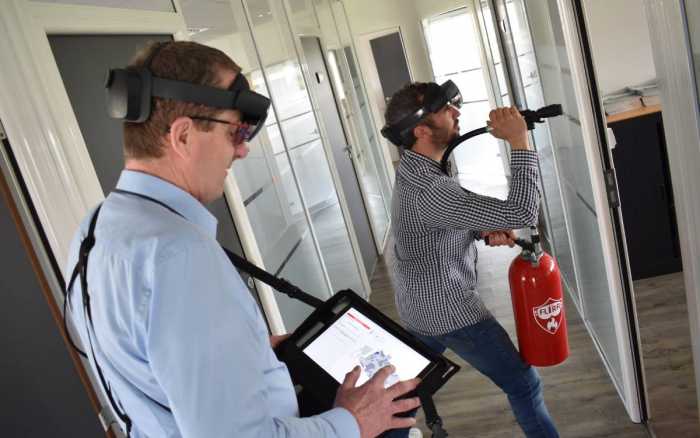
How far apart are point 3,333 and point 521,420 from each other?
63.6 inches

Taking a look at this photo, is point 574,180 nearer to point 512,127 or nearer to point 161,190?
point 512,127

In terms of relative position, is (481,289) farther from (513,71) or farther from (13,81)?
(13,81)

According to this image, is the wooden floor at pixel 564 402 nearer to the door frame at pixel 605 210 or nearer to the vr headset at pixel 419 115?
the door frame at pixel 605 210

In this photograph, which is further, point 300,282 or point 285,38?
point 285,38

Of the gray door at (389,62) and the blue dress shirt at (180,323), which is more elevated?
the gray door at (389,62)

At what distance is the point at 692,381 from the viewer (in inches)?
94.3

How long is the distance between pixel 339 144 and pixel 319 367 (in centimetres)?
373

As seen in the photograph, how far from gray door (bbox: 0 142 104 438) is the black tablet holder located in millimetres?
694

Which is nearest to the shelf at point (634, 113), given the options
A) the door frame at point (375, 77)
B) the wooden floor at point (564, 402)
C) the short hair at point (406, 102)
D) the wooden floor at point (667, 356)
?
the wooden floor at point (667, 356)

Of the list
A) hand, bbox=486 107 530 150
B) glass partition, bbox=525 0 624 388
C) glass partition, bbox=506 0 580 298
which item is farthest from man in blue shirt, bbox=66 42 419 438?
glass partition, bbox=506 0 580 298

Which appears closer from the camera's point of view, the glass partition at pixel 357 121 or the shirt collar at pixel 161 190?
the shirt collar at pixel 161 190

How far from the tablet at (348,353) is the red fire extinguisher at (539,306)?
2.45ft

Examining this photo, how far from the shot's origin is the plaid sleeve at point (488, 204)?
1.57 meters

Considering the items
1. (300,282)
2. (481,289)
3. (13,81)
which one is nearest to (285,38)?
(300,282)
